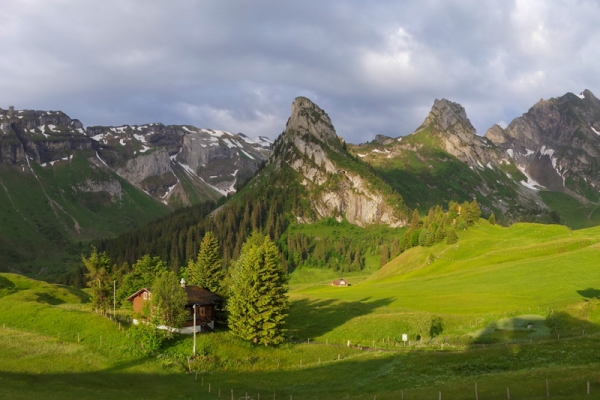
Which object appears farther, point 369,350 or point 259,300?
point 259,300

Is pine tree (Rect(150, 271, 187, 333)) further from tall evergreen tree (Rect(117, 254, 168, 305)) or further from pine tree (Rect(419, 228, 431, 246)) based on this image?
pine tree (Rect(419, 228, 431, 246))

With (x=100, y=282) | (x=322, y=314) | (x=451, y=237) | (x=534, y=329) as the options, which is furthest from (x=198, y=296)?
(x=451, y=237)

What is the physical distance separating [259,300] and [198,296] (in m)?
13.4

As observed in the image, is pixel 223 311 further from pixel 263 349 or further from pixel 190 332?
pixel 263 349

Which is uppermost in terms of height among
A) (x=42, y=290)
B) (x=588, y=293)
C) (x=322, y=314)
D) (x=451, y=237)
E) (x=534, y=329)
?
(x=451, y=237)

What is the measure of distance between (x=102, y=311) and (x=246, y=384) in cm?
4070

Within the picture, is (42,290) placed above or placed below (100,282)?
below

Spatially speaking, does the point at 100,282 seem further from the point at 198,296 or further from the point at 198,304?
the point at 198,304

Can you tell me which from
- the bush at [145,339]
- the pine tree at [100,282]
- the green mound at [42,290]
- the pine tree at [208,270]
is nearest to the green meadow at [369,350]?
the bush at [145,339]


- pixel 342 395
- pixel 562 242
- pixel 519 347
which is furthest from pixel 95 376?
pixel 562 242

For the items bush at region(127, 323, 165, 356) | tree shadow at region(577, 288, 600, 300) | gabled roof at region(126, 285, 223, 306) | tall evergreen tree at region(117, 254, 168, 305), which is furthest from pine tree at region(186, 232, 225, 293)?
tree shadow at region(577, 288, 600, 300)

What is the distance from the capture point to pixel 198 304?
70.8 metres

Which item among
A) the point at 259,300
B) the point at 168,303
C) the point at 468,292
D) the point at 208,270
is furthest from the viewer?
the point at 468,292

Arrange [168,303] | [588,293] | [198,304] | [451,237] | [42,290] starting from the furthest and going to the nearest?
[451,237] → [42,290] → [588,293] → [198,304] → [168,303]
